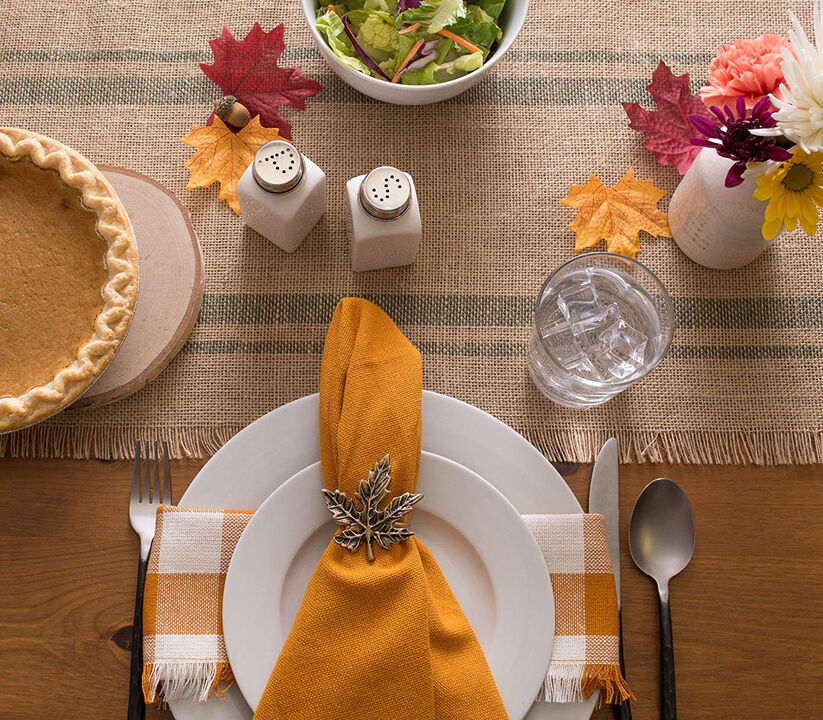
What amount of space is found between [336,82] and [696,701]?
117 centimetres

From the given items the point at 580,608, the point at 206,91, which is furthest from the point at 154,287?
the point at 580,608

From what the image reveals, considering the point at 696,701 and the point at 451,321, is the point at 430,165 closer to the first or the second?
the point at 451,321

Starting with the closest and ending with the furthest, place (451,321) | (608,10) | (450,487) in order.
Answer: (450,487) → (451,321) → (608,10)

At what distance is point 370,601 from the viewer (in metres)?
0.91

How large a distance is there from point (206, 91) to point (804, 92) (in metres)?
0.93

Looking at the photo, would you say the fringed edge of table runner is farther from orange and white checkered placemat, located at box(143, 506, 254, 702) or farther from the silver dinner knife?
orange and white checkered placemat, located at box(143, 506, 254, 702)

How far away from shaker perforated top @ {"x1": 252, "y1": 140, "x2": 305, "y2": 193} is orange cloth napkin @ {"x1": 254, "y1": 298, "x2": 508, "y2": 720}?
29 cm

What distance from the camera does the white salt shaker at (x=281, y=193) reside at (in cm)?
94

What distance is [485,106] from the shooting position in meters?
1.18

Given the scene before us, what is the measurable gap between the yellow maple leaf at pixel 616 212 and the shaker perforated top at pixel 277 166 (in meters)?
0.47

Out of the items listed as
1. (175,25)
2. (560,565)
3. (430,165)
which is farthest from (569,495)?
(175,25)

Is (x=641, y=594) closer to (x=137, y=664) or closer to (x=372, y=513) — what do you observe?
(x=372, y=513)

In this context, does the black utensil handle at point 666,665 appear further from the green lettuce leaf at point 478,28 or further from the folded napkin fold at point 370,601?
the green lettuce leaf at point 478,28

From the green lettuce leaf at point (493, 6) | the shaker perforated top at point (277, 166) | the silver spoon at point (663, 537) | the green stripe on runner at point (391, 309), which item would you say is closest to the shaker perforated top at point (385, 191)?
the shaker perforated top at point (277, 166)
